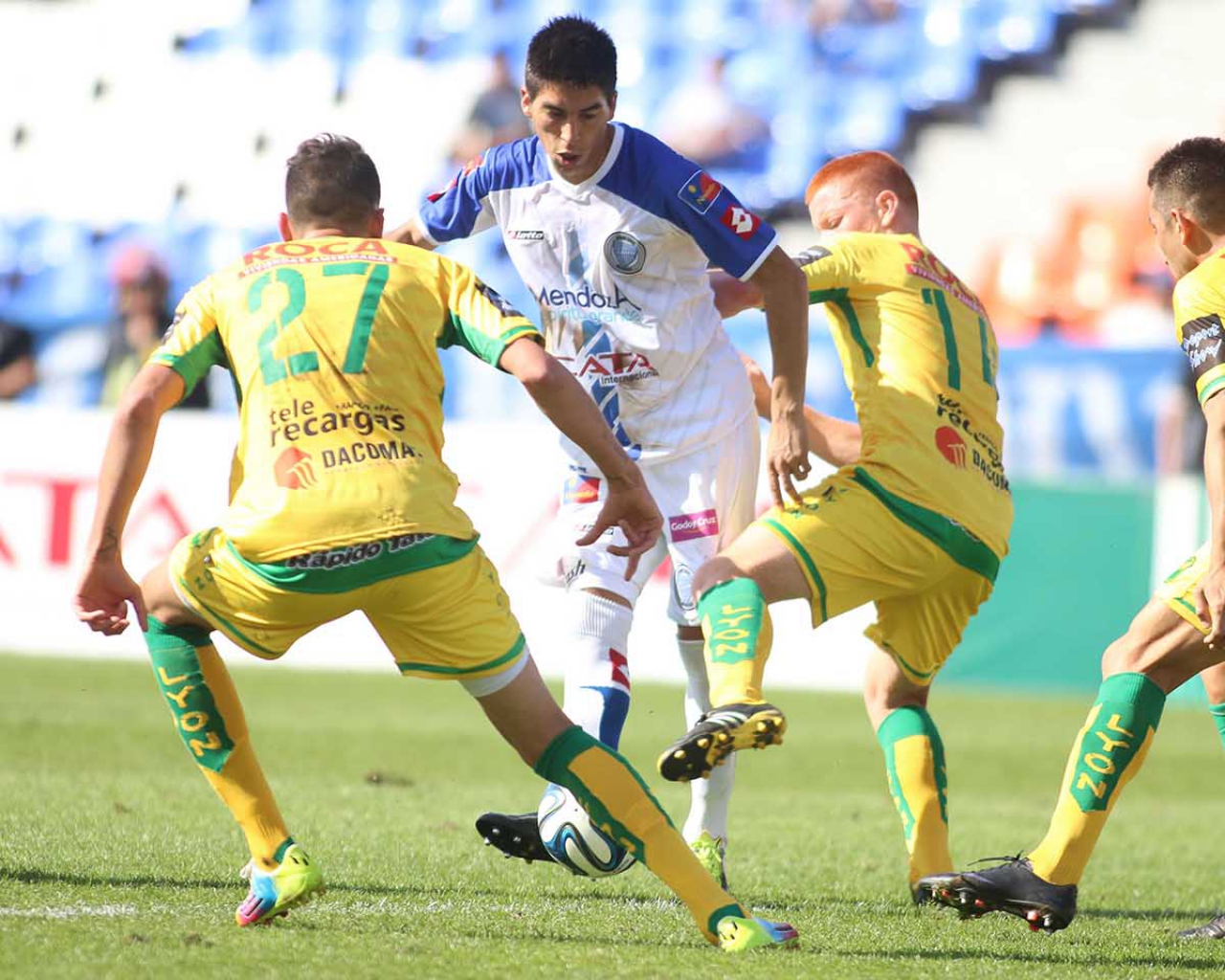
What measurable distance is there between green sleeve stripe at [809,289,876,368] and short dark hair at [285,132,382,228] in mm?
1432

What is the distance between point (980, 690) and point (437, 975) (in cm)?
925

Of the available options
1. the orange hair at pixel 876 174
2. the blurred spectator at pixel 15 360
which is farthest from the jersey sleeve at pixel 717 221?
the blurred spectator at pixel 15 360

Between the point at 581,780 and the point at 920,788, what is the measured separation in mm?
1502

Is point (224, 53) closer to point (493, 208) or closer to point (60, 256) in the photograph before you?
point (60, 256)

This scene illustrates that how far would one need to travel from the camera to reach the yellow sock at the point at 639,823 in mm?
4188

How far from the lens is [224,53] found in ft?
65.4

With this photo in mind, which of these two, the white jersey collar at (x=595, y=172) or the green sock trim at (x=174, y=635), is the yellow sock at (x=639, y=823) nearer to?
the green sock trim at (x=174, y=635)

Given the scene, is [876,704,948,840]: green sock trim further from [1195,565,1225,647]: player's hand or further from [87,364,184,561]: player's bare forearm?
[87,364,184,561]: player's bare forearm

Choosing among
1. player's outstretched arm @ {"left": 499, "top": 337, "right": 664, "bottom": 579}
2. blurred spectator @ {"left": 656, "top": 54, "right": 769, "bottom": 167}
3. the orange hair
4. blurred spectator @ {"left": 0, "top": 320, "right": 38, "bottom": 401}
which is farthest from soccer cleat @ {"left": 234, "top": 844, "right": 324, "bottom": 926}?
blurred spectator @ {"left": 656, "top": 54, "right": 769, "bottom": 167}

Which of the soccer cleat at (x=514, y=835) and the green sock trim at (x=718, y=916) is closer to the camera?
the green sock trim at (x=718, y=916)

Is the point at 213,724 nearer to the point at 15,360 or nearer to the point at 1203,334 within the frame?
the point at 1203,334

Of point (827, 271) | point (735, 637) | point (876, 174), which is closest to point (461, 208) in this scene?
point (827, 271)

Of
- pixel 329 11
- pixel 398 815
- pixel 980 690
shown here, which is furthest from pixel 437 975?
pixel 329 11

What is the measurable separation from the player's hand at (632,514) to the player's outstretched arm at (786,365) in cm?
65
